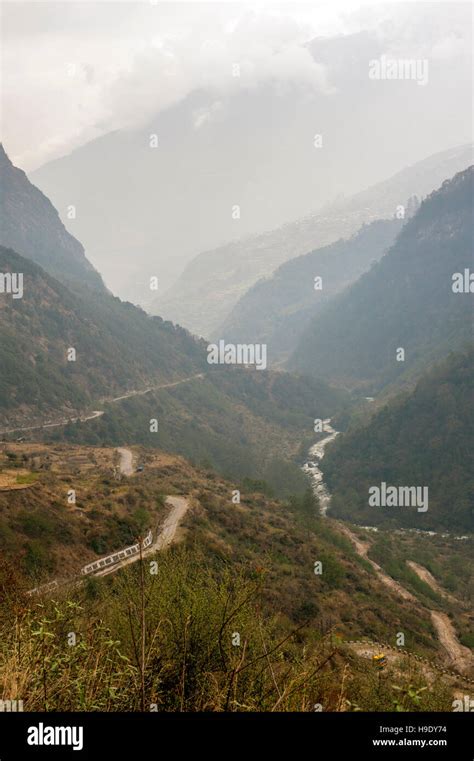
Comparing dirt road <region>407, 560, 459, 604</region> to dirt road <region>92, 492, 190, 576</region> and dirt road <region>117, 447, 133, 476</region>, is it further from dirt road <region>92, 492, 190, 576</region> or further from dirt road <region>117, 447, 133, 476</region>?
dirt road <region>117, 447, 133, 476</region>

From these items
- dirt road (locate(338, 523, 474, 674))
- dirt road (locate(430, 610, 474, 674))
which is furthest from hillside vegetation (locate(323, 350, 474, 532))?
dirt road (locate(430, 610, 474, 674))

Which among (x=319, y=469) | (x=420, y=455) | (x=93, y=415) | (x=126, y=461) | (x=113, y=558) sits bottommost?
(x=113, y=558)

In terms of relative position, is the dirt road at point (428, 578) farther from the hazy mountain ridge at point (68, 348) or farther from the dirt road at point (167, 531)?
the hazy mountain ridge at point (68, 348)

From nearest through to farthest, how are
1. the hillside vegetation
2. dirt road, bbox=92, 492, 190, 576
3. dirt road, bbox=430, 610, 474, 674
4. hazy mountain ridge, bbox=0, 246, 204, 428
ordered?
dirt road, bbox=92, 492, 190, 576
dirt road, bbox=430, 610, 474, 674
the hillside vegetation
hazy mountain ridge, bbox=0, 246, 204, 428

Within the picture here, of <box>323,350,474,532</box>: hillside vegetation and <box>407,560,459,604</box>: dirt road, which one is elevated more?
<box>323,350,474,532</box>: hillside vegetation

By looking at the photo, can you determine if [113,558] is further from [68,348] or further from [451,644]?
[68,348]

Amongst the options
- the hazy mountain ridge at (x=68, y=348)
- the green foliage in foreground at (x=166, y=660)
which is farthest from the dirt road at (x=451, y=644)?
the hazy mountain ridge at (x=68, y=348)

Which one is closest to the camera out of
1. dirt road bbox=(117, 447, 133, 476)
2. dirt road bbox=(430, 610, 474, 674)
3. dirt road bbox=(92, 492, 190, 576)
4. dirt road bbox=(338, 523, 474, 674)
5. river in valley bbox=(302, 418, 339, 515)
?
dirt road bbox=(92, 492, 190, 576)

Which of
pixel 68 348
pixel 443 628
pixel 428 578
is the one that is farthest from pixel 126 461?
pixel 68 348

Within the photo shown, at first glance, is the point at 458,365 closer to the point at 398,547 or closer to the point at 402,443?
the point at 402,443

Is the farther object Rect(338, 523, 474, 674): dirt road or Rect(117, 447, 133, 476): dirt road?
Rect(117, 447, 133, 476): dirt road

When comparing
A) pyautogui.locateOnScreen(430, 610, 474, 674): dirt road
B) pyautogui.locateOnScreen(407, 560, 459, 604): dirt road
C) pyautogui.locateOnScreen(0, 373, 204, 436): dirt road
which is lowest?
pyautogui.locateOnScreen(430, 610, 474, 674): dirt road
